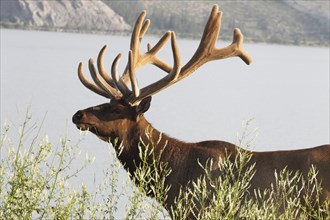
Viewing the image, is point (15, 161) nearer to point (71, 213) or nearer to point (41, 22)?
point (71, 213)

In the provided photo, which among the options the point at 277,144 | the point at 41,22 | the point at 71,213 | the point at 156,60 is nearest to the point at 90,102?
the point at 277,144

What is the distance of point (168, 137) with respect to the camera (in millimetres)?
9008

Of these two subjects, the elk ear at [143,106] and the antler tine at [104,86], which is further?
the antler tine at [104,86]

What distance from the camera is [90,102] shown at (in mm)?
28047

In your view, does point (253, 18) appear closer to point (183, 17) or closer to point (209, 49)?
point (183, 17)

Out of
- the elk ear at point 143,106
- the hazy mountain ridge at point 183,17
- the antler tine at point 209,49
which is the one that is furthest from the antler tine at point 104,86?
the hazy mountain ridge at point 183,17

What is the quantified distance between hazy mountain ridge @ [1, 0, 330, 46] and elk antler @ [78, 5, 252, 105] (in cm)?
9431

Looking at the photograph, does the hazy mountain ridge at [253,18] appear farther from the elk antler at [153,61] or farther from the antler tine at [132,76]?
the antler tine at [132,76]

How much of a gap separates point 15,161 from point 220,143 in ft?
6.45

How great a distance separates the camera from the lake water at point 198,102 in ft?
A: 75.9

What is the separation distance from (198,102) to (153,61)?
23.4 metres

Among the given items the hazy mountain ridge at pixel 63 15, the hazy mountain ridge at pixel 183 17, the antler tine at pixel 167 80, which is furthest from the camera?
the hazy mountain ridge at pixel 183 17

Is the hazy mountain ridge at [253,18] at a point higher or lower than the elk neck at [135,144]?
lower

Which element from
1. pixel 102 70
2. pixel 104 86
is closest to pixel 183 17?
pixel 102 70
